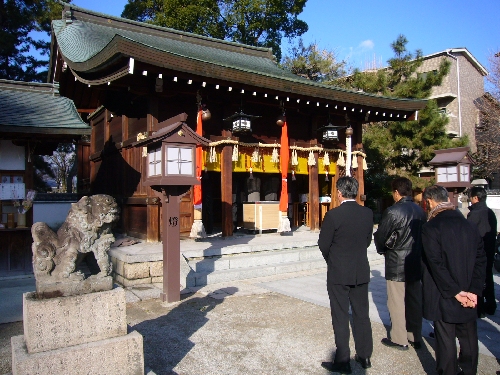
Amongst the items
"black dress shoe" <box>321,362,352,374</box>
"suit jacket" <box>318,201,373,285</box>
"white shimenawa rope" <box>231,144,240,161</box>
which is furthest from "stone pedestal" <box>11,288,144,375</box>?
"white shimenawa rope" <box>231,144,240,161</box>

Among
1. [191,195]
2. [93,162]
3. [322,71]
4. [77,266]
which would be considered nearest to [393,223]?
[77,266]

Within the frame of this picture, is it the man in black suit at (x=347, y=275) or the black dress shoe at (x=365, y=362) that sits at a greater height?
the man in black suit at (x=347, y=275)

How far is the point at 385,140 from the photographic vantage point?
1593 centimetres

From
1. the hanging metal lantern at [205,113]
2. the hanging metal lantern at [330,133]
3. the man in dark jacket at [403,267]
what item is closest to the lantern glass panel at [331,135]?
the hanging metal lantern at [330,133]

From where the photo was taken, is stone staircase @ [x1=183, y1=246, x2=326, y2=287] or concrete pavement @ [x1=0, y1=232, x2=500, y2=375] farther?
stone staircase @ [x1=183, y1=246, x2=326, y2=287]

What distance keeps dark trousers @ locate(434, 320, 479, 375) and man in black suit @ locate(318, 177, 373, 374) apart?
2.20ft

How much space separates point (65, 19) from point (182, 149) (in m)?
8.35

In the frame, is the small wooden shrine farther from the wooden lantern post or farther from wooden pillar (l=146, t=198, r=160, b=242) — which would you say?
the wooden lantern post

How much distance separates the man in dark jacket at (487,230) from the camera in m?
4.92

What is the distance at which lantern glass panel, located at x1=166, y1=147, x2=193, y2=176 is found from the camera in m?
5.71

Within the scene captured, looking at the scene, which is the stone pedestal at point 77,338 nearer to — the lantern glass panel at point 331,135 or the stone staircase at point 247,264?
the stone staircase at point 247,264

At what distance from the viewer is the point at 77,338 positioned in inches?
115

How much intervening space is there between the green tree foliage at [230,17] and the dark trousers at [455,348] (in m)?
21.1

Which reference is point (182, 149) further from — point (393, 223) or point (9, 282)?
point (9, 282)
